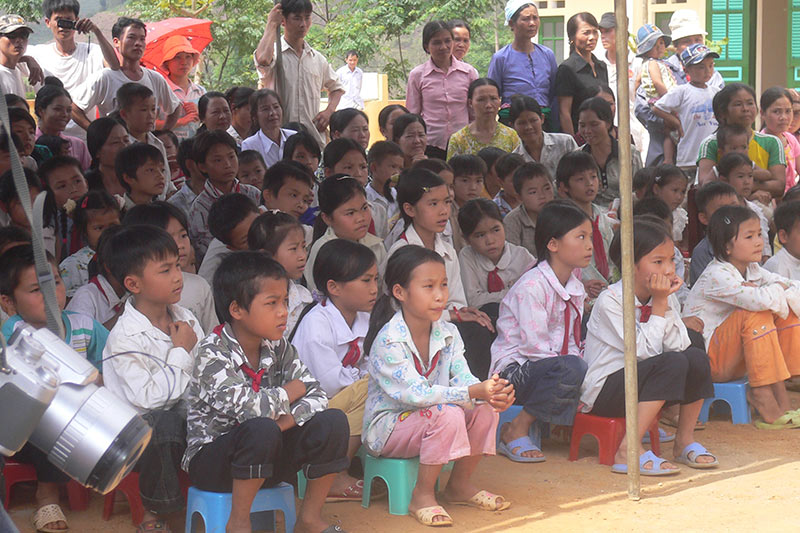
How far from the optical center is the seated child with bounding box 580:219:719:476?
3.85m

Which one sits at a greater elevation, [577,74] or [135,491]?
[577,74]

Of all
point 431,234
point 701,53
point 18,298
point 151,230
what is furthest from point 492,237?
point 701,53

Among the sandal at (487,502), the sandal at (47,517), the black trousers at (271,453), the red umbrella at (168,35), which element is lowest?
the sandal at (487,502)

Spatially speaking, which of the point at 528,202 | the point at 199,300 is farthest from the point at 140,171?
the point at 528,202

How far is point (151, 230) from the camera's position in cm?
349

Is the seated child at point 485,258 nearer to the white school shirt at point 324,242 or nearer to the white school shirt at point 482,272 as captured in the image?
the white school shirt at point 482,272

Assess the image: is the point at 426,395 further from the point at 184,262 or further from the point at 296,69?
the point at 296,69

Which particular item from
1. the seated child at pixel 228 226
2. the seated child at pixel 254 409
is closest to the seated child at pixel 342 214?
the seated child at pixel 228 226

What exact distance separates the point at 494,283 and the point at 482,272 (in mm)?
80

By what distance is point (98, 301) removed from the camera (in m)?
3.87

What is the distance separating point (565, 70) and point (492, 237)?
2.98 m

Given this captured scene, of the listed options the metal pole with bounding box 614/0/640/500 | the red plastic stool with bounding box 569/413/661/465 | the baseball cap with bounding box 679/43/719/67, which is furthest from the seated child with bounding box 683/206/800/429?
the baseball cap with bounding box 679/43/719/67

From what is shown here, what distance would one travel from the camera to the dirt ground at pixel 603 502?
3273 millimetres

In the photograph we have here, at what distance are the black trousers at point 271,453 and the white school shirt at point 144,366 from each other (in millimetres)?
284
